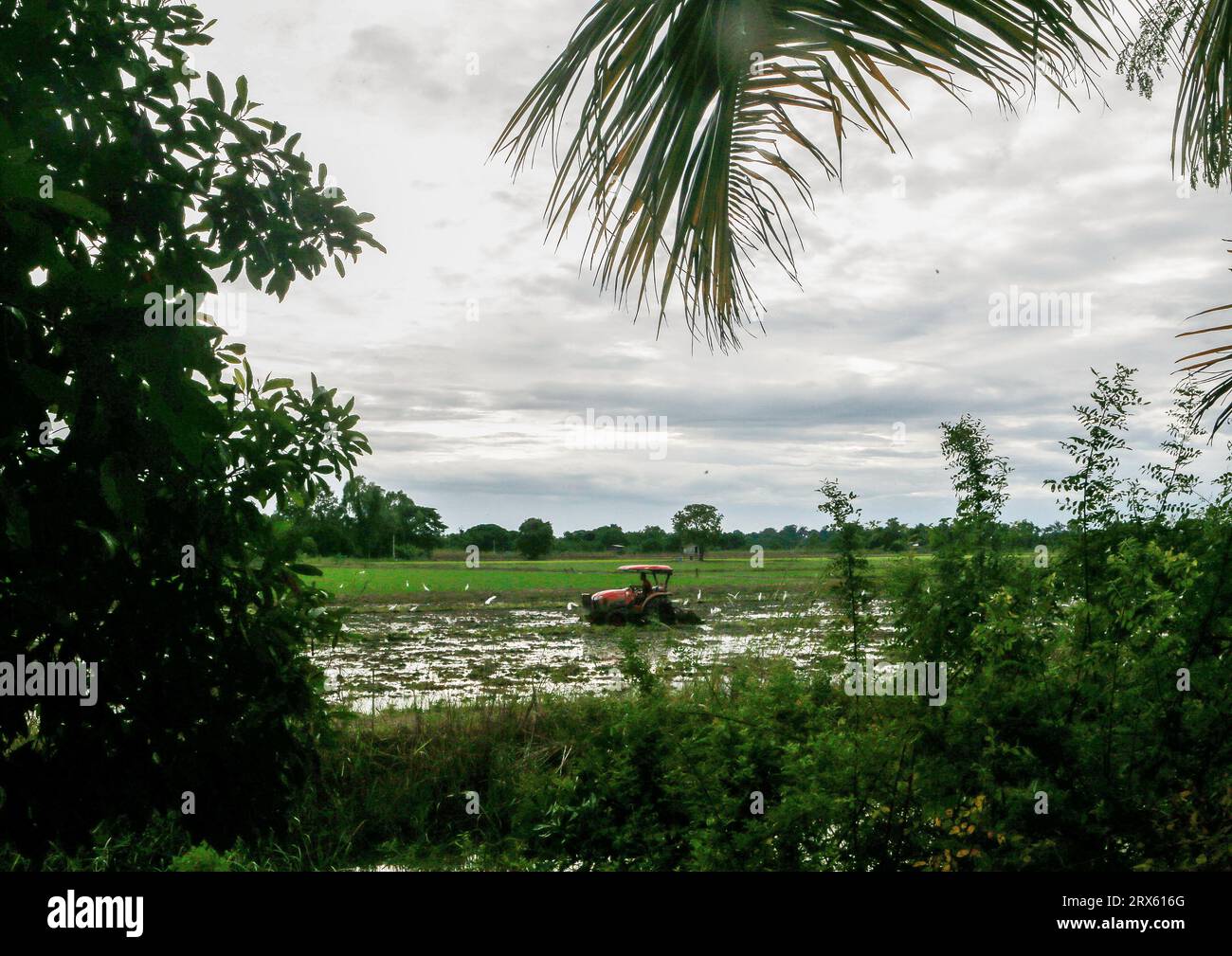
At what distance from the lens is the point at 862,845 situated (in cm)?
252

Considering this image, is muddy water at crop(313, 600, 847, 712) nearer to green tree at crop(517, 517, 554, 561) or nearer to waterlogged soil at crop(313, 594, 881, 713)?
waterlogged soil at crop(313, 594, 881, 713)

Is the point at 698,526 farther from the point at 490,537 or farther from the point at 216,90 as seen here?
the point at 216,90

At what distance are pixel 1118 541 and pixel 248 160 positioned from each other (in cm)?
272

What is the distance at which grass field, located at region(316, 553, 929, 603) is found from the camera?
12.5 ft

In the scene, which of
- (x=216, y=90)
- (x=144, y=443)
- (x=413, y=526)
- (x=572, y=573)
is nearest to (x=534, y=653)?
(x=572, y=573)

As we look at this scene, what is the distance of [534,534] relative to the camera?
493 centimetres

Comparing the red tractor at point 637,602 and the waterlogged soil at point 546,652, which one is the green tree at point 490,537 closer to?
the waterlogged soil at point 546,652

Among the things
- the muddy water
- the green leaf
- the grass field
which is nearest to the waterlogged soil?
the muddy water

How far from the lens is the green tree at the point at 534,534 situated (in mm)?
4914

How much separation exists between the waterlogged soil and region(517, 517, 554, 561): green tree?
2.17 feet

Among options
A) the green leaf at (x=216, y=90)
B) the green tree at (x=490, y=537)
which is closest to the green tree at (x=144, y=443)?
the green leaf at (x=216, y=90)

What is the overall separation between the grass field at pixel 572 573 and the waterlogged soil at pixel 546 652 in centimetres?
12
